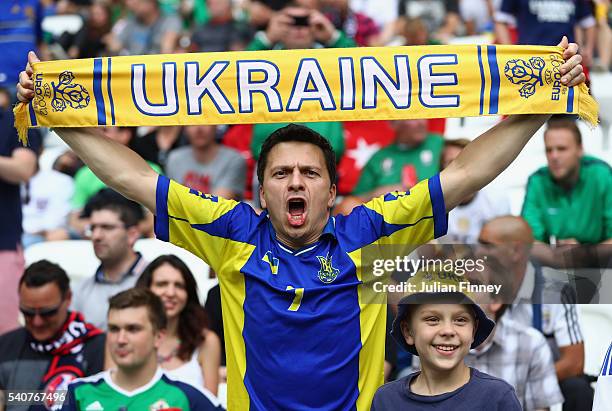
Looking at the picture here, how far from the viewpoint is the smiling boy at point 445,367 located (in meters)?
3.97

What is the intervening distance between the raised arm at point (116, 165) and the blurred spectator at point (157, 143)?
4875mm

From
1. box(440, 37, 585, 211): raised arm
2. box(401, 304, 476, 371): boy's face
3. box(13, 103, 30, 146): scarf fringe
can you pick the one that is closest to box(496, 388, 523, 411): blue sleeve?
box(401, 304, 476, 371): boy's face

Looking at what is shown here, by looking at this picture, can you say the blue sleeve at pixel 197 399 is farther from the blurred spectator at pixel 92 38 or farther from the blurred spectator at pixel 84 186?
the blurred spectator at pixel 92 38

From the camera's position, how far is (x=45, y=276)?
640 centimetres

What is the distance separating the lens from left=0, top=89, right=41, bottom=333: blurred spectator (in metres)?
7.18

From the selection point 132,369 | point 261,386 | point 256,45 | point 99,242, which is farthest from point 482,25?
point 261,386

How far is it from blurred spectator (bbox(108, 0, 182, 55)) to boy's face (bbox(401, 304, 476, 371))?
898 centimetres

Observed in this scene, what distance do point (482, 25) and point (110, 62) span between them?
365 inches

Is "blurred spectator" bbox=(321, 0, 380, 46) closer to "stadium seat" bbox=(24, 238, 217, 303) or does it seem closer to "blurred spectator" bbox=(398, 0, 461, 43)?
"blurred spectator" bbox=(398, 0, 461, 43)

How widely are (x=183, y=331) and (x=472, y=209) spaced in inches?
96.5

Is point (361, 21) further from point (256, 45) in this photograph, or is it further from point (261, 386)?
point (261, 386)

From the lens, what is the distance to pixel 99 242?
7.22 m

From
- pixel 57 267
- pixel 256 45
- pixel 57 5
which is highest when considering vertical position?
pixel 57 5

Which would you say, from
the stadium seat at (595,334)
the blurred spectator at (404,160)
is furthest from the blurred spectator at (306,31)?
the stadium seat at (595,334)
